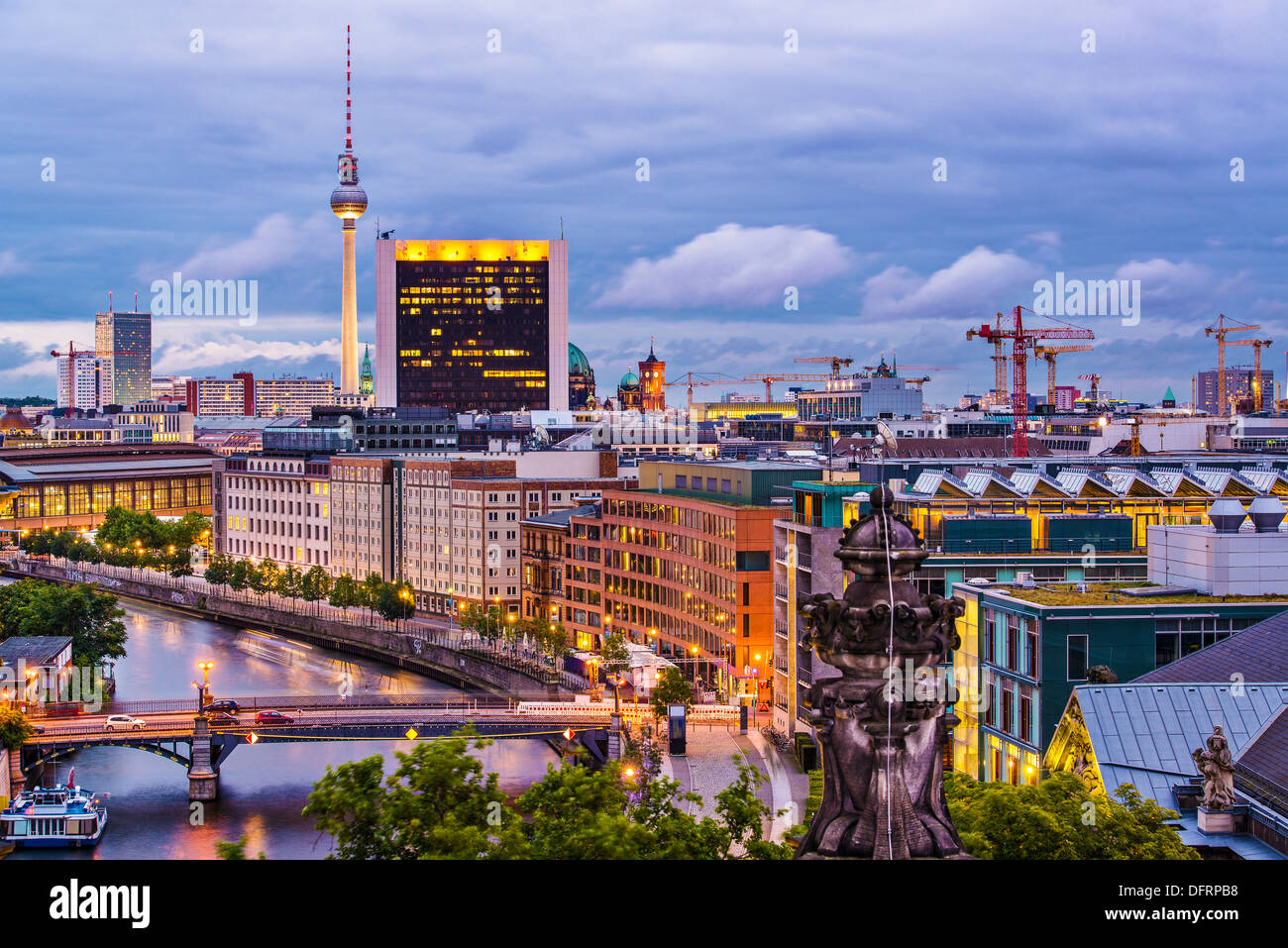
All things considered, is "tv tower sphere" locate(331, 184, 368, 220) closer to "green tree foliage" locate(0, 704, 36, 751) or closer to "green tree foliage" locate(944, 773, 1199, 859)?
"green tree foliage" locate(0, 704, 36, 751)

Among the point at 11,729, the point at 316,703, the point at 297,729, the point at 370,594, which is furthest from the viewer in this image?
the point at 370,594

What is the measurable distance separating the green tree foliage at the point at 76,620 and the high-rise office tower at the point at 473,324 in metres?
99.3

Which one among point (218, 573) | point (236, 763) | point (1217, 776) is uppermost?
point (1217, 776)

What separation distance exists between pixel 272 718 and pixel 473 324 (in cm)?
12239

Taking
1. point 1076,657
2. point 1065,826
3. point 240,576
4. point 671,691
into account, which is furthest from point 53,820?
point 240,576

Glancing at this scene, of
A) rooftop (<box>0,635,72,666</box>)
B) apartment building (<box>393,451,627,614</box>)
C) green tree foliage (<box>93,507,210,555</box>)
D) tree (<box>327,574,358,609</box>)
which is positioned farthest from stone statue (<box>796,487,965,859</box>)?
green tree foliage (<box>93,507,210,555</box>)

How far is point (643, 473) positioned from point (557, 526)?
6107 mm

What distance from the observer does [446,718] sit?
50656 mm

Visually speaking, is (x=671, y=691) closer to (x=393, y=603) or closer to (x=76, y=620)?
(x=76, y=620)

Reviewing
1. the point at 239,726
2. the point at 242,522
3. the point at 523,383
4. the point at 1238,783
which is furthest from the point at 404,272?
the point at 1238,783

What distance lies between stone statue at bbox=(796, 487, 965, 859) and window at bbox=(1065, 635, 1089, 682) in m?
18.0

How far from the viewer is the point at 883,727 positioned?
9.38 meters

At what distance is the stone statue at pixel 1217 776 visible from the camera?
59.1 feet

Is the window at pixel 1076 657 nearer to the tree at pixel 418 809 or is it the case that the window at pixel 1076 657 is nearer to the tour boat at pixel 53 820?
the tree at pixel 418 809
